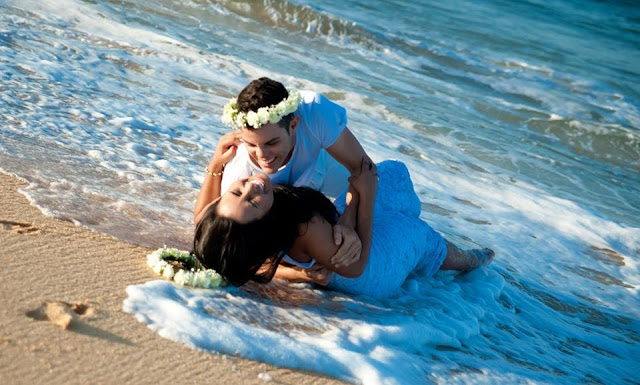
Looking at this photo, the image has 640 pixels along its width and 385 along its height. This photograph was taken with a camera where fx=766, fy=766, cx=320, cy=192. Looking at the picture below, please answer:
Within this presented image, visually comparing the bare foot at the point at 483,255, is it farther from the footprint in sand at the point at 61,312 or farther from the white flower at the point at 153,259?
the footprint in sand at the point at 61,312

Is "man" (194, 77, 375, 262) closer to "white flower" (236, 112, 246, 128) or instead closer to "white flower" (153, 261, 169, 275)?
"white flower" (236, 112, 246, 128)

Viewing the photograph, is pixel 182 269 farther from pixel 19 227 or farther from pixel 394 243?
pixel 394 243

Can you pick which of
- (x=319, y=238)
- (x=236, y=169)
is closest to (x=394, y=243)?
(x=319, y=238)

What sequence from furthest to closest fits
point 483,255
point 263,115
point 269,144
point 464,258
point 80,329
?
point 483,255 < point 464,258 < point 269,144 < point 263,115 < point 80,329

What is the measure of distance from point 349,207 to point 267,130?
701mm

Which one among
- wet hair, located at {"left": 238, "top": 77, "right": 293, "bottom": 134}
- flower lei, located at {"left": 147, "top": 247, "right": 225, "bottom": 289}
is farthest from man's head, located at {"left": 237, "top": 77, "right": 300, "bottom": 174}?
flower lei, located at {"left": 147, "top": 247, "right": 225, "bottom": 289}

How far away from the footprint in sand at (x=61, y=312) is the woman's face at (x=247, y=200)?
848 millimetres

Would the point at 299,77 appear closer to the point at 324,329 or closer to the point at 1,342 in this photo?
the point at 324,329

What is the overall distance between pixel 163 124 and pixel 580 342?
3.97 meters

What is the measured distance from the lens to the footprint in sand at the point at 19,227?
13.2ft

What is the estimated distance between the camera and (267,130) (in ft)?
13.8

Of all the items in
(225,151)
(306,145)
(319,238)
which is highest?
(306,145)

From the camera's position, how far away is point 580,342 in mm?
4992

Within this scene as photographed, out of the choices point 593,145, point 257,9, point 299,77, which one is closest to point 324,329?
point 299,77
